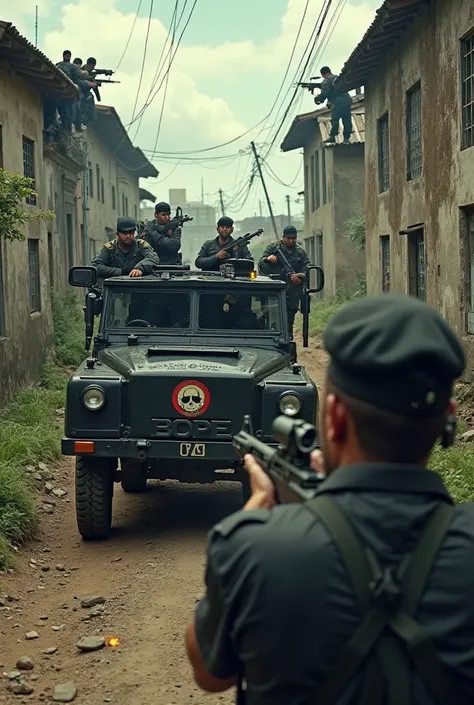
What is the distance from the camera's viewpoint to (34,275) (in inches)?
594

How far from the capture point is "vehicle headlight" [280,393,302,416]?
6457mm

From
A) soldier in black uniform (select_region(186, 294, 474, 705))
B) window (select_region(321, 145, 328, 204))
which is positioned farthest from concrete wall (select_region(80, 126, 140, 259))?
soldier in black uniform (select_region(186, 294, 474, 705))

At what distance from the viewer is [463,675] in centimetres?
158

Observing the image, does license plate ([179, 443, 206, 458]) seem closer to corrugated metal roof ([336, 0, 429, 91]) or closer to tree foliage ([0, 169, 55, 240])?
tree foliage ([0, 169, 55, 240])

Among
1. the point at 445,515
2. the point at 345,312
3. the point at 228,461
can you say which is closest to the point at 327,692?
the point at 445,515

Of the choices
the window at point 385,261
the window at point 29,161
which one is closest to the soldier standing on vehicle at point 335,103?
the window at point 385,261

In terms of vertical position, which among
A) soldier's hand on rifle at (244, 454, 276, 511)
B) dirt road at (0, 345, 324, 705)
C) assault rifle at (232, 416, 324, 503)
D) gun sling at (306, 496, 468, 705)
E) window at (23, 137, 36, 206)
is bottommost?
dirt road at (0, 345, 324, 705)

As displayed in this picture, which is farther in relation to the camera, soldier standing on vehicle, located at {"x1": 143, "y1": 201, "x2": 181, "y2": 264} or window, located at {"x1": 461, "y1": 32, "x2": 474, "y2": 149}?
window, located at {"x1": 461, "y1": 32, "x2": 474, "y2": 149}

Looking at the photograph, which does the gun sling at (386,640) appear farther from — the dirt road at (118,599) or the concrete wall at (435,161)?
the concrete wall at (435,161)

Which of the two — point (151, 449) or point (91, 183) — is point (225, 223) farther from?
point (91, 183)

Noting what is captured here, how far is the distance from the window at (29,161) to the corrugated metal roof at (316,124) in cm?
1045

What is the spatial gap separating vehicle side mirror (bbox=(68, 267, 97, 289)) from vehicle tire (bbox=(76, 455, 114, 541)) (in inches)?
51.6

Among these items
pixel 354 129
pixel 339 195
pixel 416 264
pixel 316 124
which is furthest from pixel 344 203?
pixel 416 264

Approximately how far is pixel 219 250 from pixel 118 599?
472 centimetres
